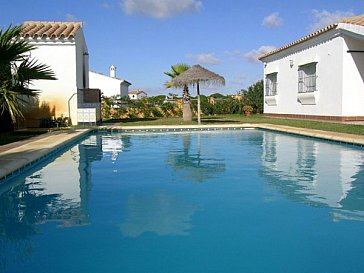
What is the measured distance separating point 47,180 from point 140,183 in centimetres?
175

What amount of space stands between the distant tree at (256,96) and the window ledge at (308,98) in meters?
7.98

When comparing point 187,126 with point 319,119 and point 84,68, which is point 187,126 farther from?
point 84,68

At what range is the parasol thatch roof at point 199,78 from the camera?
19281 mm

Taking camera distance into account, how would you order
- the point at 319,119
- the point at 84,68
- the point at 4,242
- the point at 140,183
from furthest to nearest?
the point at 84,68, the point at 319,119, the point at 140,183, the point at 4,242

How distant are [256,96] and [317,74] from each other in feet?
33.7

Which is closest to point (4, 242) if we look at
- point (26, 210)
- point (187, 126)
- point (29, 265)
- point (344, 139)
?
point (29, 265)

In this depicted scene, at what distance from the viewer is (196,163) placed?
903 centimetres

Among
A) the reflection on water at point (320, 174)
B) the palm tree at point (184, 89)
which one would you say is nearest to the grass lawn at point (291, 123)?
the palm tree at point (184, 89)

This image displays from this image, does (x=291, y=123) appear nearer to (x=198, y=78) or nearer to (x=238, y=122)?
(x=238, y=122)

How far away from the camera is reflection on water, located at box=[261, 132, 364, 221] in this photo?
17.9ft

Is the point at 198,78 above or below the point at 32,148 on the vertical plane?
above

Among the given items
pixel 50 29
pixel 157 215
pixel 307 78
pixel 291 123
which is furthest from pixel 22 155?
pixel 307 78

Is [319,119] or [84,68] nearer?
[319,119]

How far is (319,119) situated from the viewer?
19.1 meters
